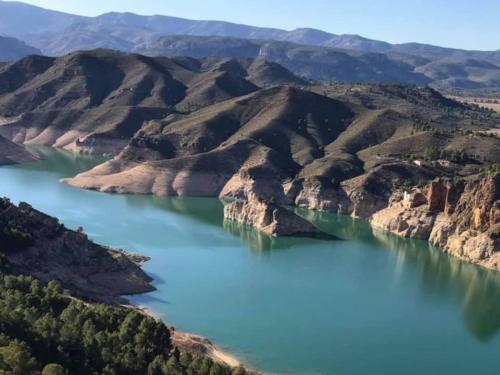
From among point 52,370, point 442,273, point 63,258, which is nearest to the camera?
point 52,370

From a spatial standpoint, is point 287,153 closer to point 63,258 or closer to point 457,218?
point 457,218

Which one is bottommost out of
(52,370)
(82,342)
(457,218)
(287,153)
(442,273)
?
(442,273)

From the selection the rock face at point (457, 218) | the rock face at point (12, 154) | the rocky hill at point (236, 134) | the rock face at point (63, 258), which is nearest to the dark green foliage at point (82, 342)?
the rock face at point (63, 258)

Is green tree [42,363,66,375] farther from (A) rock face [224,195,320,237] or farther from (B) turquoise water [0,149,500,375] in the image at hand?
(A) rock face [224,195,320,237]

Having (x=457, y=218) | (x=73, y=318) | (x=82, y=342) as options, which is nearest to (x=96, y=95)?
(x=457, y=218)

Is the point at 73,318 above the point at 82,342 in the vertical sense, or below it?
above
